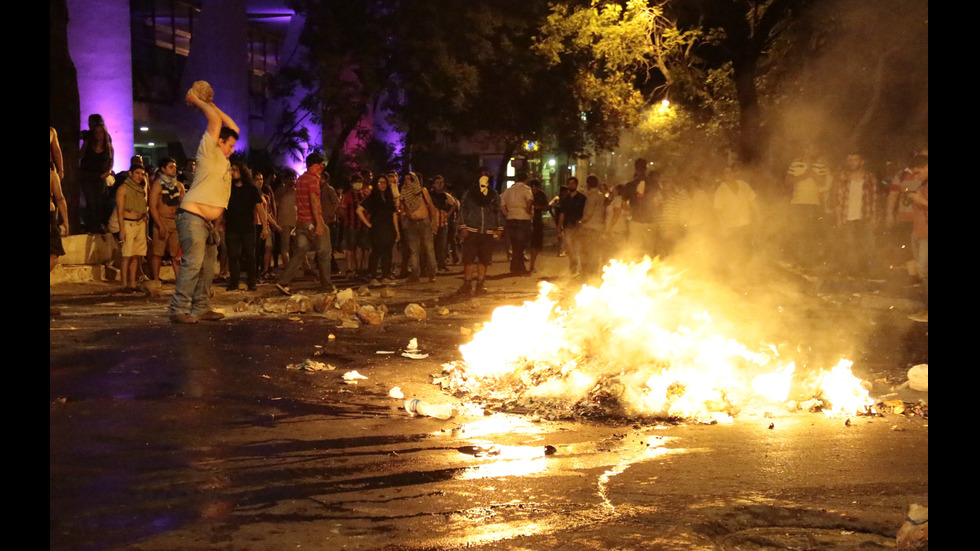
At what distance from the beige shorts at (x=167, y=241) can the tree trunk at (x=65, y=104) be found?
2578 millimetres

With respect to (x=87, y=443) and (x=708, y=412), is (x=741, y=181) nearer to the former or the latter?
(x=708, y=412)

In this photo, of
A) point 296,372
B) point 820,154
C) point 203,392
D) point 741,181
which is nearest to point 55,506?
point 203,392

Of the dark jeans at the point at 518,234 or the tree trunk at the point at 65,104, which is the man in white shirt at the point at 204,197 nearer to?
the tree trunk at the point at 65,104

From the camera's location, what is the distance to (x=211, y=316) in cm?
1002

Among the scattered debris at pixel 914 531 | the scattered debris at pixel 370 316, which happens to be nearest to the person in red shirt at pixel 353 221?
the scattered debris at pixel 370 316

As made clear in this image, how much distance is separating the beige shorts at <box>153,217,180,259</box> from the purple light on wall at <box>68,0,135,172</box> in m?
9.31

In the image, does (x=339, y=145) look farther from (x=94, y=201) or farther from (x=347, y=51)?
(x=94, y=201)

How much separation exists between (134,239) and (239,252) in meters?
1.64

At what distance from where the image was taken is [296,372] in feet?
26.2

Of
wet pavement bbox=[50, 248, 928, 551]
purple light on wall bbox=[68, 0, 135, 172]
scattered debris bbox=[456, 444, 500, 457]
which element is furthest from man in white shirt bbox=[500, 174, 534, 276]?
scattered debris bbox=[456, 444, 500, 457]

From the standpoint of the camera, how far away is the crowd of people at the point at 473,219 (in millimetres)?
14336

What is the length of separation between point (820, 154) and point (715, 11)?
394 cm

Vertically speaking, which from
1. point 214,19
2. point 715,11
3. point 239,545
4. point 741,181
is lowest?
point 239,545

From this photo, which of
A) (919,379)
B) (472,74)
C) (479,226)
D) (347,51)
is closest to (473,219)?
(479,226)
